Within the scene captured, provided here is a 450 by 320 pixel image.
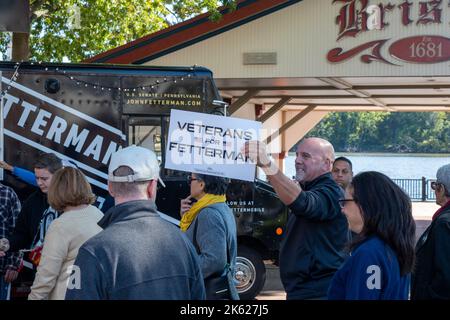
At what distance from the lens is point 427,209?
29.0 m

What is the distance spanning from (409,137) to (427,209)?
66.9 meters

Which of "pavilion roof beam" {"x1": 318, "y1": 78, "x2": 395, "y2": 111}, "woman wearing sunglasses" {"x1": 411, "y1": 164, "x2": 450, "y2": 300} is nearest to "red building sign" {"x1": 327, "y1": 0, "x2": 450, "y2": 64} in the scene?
"pavilion roof beam" {"x1": 318, "y1": 78, "x2": 395, "y2": 111}

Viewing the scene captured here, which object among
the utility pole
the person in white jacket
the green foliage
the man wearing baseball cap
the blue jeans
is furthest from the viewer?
the green foliage

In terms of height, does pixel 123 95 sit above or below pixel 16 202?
above

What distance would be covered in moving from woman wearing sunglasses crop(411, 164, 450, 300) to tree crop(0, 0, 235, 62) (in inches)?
524

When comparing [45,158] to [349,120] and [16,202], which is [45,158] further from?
[349,120]

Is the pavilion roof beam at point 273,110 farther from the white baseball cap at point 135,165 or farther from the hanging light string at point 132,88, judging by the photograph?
the white baseball cap at point 135,165

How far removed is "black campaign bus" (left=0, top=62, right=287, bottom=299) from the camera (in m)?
8.80

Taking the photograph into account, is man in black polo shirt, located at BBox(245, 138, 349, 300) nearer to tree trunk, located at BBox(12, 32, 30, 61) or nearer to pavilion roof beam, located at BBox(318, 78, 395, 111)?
tree trunk, located at BBox(12, 32, 30, 61)

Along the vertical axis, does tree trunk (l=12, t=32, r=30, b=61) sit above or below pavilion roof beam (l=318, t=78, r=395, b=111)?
above

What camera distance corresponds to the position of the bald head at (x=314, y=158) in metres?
5.53

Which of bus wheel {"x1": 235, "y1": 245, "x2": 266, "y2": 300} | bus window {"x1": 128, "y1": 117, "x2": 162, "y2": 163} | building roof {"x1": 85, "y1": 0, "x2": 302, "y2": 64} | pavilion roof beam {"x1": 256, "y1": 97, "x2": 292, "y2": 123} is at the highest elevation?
building roof {"x1": 85, "y1": 0, "x2": 302, "y2": 64}

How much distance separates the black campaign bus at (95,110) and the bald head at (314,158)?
3609 mm

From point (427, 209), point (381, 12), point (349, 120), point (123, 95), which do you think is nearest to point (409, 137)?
point (349, 120)
